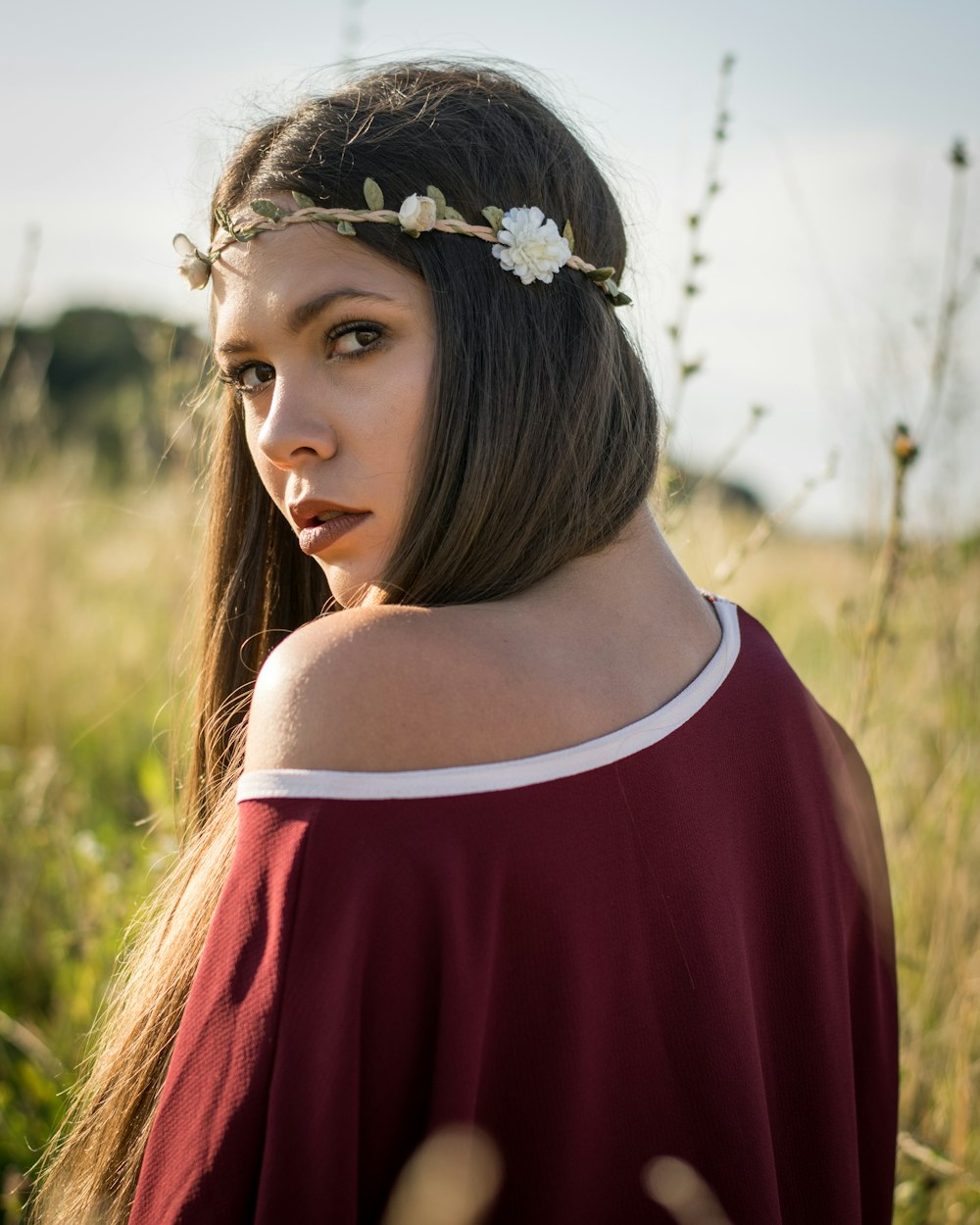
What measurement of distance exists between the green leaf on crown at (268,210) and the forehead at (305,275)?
23 millimetres

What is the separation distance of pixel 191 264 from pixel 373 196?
392mm

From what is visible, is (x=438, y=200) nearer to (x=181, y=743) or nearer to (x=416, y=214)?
(x=416, y=214)

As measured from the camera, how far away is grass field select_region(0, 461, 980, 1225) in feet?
7.55

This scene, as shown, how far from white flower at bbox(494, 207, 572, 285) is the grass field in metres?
0.77

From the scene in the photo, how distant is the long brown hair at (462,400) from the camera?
1333 millimetres

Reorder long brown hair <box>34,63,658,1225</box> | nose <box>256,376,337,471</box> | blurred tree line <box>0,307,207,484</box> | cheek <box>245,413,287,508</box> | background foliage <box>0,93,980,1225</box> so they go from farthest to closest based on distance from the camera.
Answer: blurred tree line <box>0,307,207,484</box> < background foliage <box>0,93,980,1225</box> < cheek <box>245,413,287,508</box> < nose <box>256,376,337,471</box> < long brown hair <box>34,63,658,1225</box>

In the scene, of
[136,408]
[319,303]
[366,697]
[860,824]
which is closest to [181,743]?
[136,408]

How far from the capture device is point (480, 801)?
1.06 m

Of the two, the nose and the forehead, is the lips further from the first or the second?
the forehead

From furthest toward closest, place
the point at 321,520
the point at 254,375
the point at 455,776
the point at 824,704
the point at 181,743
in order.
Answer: the point at 181,743
the point at 824,704
the point at 254,375
the point at 321,520
the point at 455,776

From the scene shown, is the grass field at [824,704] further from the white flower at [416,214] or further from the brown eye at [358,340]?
the white flower at [416,214]

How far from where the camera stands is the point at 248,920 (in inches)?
41.4

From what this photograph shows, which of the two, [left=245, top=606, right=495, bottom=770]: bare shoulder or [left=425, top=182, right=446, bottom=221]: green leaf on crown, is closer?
[left=245, top=606, right=495, bottom=770]: bare shoulder

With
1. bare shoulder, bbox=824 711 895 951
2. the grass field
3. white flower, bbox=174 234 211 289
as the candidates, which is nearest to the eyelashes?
white flower, bbox=174 234 211 289
